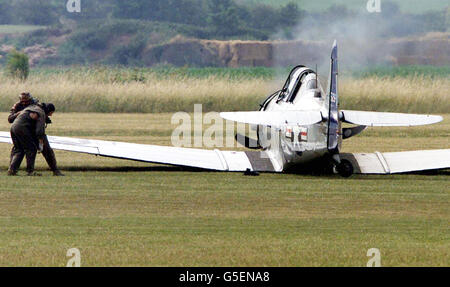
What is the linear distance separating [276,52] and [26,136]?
53.0 feet

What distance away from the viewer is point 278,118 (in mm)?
16094

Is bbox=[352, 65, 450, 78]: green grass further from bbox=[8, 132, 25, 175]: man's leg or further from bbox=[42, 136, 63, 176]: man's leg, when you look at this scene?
bbox=[8, 132, 25, 175]: man's leg

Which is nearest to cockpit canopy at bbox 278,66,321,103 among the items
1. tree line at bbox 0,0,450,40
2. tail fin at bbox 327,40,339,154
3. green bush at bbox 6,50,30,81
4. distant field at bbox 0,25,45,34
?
tail fin at bbox 327,40,339,154

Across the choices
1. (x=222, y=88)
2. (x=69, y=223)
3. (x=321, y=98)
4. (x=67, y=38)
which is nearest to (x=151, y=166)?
(x=321, y=98)

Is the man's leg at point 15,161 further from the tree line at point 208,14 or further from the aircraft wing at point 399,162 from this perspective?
the tree line at point 208,14

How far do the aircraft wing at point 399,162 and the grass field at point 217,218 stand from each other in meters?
0.22

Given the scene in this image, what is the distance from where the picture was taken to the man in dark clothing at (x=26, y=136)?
17.5m

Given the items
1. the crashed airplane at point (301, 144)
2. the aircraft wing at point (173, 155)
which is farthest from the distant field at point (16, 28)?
the crashed airplane at point (301, 144)

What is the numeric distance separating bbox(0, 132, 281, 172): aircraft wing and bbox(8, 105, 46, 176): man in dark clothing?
0.60 metres

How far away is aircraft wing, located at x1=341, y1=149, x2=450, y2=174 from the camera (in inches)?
718

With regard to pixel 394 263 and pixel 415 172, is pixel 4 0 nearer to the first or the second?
pixel 415 172

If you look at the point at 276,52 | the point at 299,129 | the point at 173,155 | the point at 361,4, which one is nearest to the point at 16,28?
the point at 361,4

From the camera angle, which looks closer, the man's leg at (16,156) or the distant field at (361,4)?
the man's leg at (16,156)

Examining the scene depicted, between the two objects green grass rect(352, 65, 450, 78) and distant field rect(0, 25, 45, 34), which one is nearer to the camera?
green grass rect(352, 65, 450, 78)
